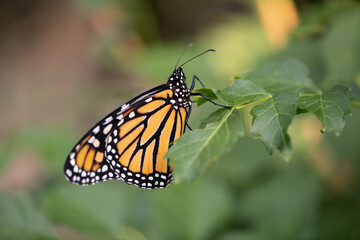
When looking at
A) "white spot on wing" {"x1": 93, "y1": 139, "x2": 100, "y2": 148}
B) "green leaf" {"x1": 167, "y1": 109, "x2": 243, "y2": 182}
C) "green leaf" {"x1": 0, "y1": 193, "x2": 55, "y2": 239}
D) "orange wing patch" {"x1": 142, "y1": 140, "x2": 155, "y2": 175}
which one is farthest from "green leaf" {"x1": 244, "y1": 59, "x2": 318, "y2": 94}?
→ "green leaf" {"x1": 0, "y1": 193, "x2": 55, "y2": 239}

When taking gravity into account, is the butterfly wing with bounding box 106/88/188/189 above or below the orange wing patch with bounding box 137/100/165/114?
below

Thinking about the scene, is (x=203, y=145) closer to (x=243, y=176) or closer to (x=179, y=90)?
(x=179, y=90)

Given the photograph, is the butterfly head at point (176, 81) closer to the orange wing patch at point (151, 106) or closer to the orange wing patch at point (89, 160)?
the orange wing patch at point (151, 106)

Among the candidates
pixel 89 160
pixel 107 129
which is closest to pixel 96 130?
pixel 107 129

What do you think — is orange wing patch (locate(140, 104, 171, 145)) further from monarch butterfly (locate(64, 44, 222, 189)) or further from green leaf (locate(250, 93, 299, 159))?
green leaf (locate(250, 93, 299, 159))

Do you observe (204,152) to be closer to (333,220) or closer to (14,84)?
(333,220)

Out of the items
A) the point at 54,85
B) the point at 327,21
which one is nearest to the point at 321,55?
the point at 327,21

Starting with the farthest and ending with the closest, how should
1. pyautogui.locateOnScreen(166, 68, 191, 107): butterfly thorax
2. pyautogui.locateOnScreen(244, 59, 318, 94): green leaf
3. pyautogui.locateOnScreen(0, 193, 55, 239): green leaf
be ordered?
1. pyautogui.locateOnScreen(166, 68, 191, 107): butterfly thorax
2. pyautogui.locateOnScreen(0, 193, 55, 239): green leaf
3. pyautogui.locateOnScreen(244, 59, 318, 94): green leaf
